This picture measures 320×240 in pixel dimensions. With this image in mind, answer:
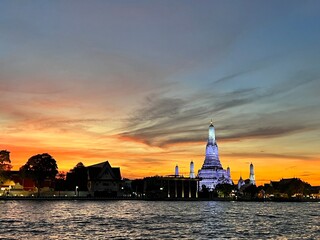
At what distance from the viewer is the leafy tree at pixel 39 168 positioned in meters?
153

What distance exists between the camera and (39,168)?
503 feet

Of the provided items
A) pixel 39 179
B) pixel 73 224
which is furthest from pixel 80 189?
pixel 73 224

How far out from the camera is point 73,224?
63312 millimetres

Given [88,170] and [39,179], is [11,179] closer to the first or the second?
[39,179]

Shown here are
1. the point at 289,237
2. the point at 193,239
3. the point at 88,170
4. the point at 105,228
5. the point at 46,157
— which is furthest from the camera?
the point at 88,170

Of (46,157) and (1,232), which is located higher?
(46,157)

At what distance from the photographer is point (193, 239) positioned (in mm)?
49719

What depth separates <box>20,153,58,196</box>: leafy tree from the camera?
15312cm

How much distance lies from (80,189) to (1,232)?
125001mm

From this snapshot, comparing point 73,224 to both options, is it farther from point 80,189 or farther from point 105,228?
point 80,189

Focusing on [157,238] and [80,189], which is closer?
[157,238]

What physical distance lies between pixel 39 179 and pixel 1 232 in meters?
107

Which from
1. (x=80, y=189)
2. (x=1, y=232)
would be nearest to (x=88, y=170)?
(x=80, y=189)

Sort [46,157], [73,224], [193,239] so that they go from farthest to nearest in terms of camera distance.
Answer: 1. [46,157]
2. [73,224]
3. [193,239]
